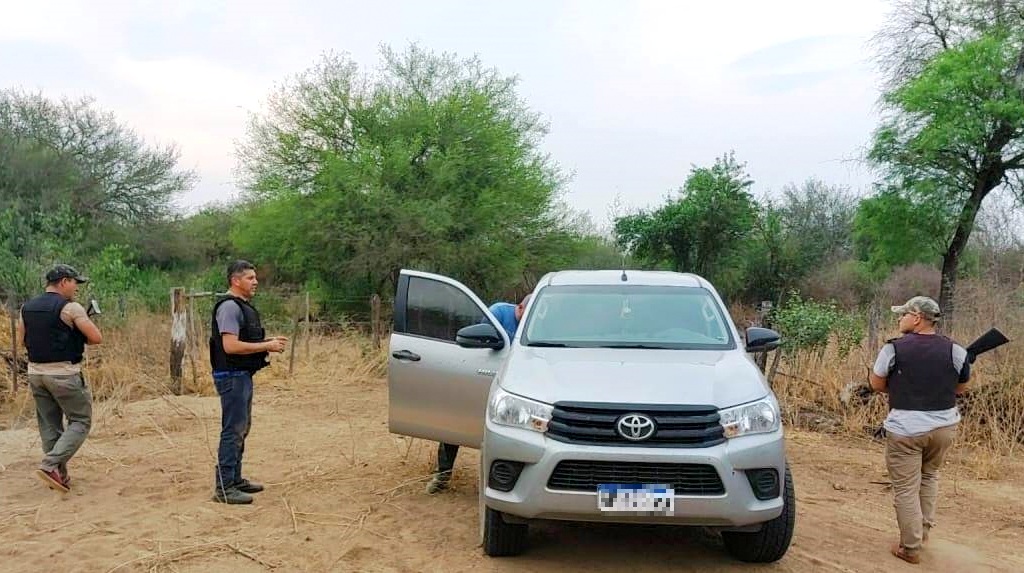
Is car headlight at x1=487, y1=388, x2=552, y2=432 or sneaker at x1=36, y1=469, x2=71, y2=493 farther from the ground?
car headlight at x1=487, y1=388, x2=552, y2=432

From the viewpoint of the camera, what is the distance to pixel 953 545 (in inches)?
211

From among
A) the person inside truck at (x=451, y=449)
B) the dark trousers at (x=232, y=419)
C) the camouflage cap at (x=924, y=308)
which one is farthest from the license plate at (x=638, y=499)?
the dark trousers at (x=232, y=419)

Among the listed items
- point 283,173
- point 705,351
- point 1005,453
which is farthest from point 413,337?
point 283,173

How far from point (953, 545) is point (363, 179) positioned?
17667 mm

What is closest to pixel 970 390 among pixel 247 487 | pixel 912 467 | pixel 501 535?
pixel 912 467

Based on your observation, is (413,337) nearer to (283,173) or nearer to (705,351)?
(705,351)

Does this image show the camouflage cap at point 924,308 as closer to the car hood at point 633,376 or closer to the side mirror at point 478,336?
the car hood at point 633,376

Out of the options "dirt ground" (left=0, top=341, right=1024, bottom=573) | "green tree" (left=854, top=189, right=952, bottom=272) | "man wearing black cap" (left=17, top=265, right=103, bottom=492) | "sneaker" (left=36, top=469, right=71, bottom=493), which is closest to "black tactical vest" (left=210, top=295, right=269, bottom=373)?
"dirt ground" (left=0, top=341, right=1024, bottom=573)

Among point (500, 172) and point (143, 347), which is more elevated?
point (500, 172)

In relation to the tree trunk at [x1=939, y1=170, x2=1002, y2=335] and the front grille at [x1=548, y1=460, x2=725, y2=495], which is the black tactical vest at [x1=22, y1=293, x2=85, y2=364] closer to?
the front grille at [x1=548, y1=460, x2=725, y2=495]

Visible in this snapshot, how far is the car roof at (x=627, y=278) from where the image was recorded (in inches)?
227

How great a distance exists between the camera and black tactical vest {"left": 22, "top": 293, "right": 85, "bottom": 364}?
604 centimetres

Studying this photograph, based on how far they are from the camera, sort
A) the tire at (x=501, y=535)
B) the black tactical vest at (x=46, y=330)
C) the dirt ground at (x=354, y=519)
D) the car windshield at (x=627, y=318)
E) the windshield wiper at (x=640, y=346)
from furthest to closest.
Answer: the black tactical vest at (x=46, y=330) < the car windshield at (x=627, y=318) < the windshield wiper at (x=640, y=346) < the dirt ground at (x=354, y=519) < the tire at (x=501, y=535)

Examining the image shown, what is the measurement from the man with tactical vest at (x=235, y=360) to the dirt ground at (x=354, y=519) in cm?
29
